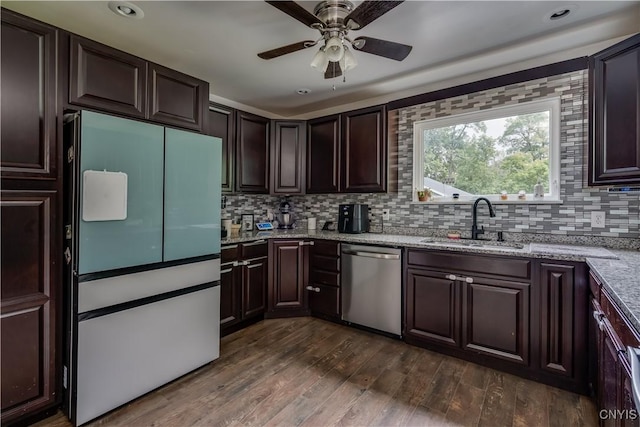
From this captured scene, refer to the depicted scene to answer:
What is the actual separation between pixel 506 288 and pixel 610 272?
71cm

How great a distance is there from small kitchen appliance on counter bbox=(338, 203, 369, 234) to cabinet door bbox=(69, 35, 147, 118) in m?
2.00

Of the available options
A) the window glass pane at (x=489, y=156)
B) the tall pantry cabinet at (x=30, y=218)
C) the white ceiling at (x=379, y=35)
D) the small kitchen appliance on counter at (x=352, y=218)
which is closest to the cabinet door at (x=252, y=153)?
the white ceiling at (x=379, y=35)

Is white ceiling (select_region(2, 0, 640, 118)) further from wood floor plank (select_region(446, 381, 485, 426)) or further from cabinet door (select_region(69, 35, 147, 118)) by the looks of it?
wood floor plank (select_region(446, 381, 485, 426))

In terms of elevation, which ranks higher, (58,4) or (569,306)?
(58,4)

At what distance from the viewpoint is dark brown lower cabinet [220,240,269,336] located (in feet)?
8.84

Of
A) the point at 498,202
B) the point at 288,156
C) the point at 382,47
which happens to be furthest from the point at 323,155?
the point at 498,202

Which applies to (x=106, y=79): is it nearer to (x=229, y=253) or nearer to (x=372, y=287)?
(x=229, y=253)

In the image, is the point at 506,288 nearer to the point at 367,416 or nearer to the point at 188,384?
the point at 367,416

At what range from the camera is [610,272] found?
1445mm

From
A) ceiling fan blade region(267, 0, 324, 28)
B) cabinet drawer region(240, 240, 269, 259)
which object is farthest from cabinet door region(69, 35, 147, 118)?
cabinet drawer region(240, 240, 269, 259)

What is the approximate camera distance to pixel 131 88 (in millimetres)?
1966

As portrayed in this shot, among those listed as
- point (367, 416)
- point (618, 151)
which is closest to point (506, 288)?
point (618, 151)

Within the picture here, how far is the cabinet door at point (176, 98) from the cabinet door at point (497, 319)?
2464 mm

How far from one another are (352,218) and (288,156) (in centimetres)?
110
